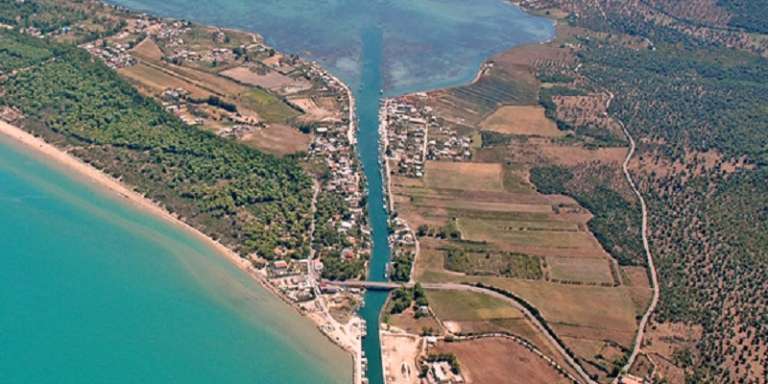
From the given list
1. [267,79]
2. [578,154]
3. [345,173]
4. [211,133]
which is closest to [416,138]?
[345,173]

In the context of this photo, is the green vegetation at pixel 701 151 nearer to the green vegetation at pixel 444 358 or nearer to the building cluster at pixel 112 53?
the green vegetation at pixel 444 358

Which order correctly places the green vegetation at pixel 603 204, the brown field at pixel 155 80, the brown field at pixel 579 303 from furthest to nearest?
the brown field at pixel 155 80 → the green vegetation at pixel 603 204 → the brown field at pixel 579 303

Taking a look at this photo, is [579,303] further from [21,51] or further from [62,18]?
[62,18]

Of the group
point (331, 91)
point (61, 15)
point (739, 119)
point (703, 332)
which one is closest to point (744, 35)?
point (739, 119)

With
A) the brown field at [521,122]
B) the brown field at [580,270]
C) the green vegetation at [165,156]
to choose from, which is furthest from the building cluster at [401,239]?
the brown field at [521,122]

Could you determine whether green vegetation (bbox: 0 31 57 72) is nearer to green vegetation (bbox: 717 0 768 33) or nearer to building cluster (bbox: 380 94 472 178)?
→ building cluster (bbox: 380 94 472 178)
